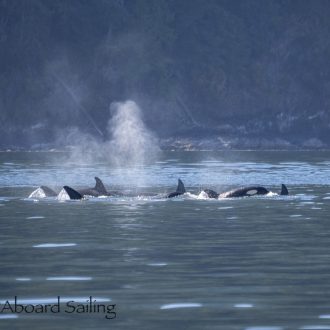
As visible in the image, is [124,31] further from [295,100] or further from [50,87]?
[295,100]

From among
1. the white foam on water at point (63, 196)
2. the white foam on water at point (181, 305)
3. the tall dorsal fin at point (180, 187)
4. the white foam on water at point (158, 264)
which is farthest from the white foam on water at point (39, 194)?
the white foam on water at point (181, 305)

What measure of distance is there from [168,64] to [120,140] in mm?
15543

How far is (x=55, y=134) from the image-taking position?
144 metres

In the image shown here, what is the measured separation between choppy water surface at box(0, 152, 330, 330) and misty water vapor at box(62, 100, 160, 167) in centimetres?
8811

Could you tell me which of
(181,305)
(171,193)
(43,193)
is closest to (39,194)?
(43,193)

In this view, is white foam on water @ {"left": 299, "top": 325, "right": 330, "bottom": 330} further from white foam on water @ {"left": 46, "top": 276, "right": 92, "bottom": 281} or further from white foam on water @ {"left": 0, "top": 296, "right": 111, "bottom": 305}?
white foam on water @ {"left": 46, "top": 276, "right": 92, "bottom": 281}

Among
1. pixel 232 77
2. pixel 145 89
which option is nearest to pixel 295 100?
pixel 232 77

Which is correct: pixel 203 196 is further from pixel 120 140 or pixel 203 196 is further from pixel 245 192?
pixel 120 140

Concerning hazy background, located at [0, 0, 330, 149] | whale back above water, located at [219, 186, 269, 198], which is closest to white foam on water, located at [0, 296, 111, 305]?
whale back above water, located at [219, 186, 269, 198]

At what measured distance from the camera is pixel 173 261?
2423 centimetres

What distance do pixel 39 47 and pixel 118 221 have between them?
12451 cm

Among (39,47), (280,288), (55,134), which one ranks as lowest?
(280,288)

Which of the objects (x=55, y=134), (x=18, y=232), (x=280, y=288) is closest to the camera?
(x=280, y=288)

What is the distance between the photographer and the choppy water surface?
18.2 m
